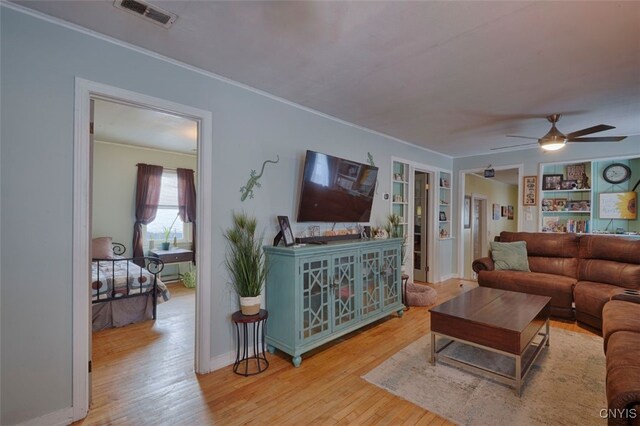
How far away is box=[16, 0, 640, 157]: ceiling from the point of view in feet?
5.55

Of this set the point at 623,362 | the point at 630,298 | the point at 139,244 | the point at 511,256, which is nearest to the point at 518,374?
the point at 623,362

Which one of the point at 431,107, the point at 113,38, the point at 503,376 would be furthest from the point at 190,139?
the point at 503,376

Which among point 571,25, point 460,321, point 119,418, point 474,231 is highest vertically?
point 571,25

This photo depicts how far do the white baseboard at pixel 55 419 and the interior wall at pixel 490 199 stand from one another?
6.45m

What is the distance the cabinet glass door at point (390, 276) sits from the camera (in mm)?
3592

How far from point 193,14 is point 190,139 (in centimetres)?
330

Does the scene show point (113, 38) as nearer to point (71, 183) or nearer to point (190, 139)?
point (71, 183)

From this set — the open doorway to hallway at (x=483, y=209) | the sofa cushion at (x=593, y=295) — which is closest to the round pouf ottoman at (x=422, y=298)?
the sofa cushion at (x=593, y=295)

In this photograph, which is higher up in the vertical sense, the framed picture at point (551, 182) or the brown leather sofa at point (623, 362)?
the framed picture at point (551, 182)

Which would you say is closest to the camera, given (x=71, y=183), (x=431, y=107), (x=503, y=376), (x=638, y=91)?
(x=71, y=183)

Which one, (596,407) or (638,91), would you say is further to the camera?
(638,91)

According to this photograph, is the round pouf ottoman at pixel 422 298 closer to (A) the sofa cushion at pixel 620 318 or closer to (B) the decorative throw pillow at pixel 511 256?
(B) the decorative throw pillow at pixel 511 256

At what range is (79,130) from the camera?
6.32 ft

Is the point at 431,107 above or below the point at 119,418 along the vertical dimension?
above
